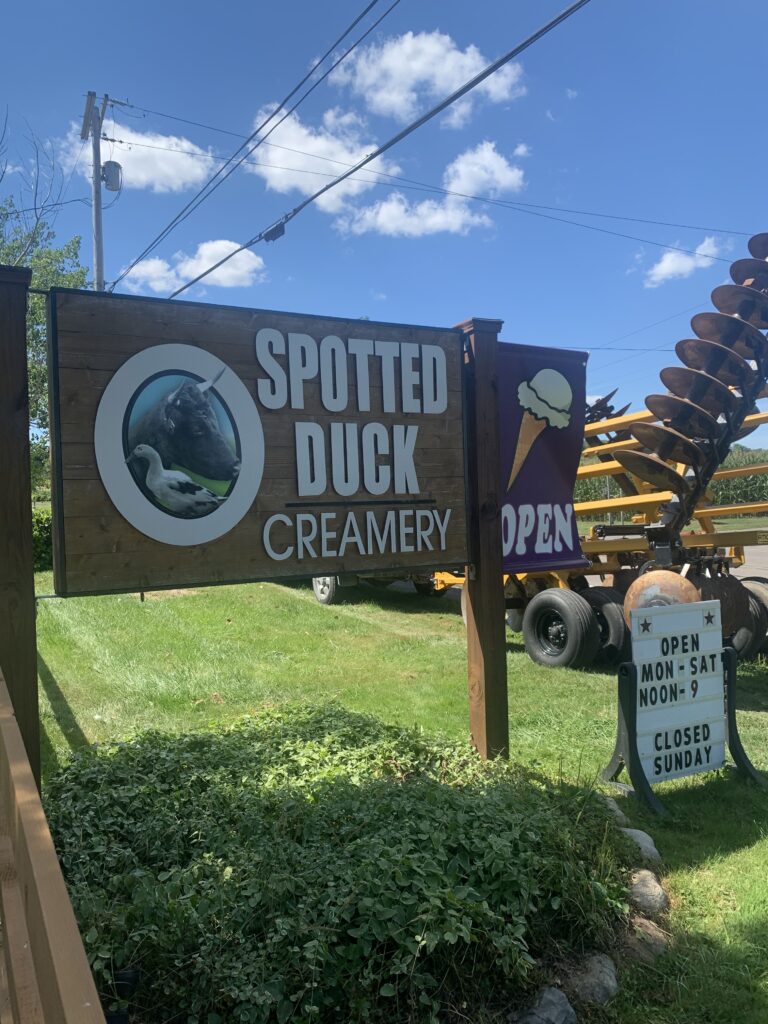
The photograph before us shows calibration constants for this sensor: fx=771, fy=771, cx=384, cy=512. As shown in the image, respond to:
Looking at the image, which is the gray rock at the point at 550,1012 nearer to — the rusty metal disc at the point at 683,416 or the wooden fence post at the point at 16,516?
the wooden fence post at the point at 16,516

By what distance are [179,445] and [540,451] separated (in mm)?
2258

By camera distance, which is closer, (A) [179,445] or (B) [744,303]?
(A) [179,445]

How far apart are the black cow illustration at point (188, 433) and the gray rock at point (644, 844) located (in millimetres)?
2683

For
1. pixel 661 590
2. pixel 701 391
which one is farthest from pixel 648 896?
pixel 701 391

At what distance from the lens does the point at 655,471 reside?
7730 millimetres

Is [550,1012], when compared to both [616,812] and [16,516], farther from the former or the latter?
[16,516]

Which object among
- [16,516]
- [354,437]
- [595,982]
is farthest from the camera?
[354,437]

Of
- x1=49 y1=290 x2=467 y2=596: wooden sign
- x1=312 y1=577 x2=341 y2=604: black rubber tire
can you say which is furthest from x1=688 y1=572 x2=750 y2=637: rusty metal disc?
x1=312 y1=577 x2=341 y2=604: black rubber tire

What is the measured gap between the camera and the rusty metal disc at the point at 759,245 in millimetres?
7375

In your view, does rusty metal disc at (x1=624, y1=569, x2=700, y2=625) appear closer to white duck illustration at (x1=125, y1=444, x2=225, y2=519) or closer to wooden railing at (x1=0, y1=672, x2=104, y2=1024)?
white duck illustration at (x1=125, y1=444, x2=225, y2=519)

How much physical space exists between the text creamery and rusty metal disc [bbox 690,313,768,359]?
4.15 m

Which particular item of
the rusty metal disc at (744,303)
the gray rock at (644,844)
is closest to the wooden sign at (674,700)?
the gray rock at (644,844)

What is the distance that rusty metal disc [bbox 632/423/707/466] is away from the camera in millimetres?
7453

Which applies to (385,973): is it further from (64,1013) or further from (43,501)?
(43,501)
